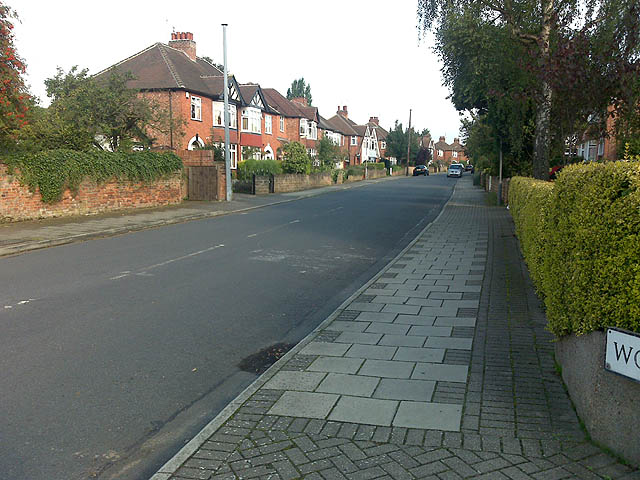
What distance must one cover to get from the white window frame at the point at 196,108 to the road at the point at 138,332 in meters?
25.4

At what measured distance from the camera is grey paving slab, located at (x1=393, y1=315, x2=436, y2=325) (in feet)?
22.2

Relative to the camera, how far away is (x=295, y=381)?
4852 millimetres

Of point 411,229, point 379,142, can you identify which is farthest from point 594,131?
point 379,142

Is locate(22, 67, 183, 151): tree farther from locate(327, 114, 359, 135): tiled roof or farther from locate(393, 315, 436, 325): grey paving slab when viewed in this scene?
locate(327, 114, 359, 135): tiled roof

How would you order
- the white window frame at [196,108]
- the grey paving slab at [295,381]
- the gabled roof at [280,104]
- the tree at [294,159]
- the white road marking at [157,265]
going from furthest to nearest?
the gabled roof at [280,104]
the tree at [294,159]
the white window frame at [196,108]
the white road marking at [157,265]
the grey paving slab at [295,381]

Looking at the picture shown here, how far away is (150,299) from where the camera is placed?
7.94 metres

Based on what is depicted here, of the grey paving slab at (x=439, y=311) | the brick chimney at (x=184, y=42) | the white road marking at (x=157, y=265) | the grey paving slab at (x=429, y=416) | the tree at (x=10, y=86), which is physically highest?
the brick chimney at (x=184, y=42)

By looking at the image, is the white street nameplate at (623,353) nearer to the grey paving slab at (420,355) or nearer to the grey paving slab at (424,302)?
the grey paving slab at (420,355)

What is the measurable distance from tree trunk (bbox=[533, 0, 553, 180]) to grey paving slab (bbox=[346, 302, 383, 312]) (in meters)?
10.1

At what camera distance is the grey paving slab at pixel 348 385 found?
180 inches

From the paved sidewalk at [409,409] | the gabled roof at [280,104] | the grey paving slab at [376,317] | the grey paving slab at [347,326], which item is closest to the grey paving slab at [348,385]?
the paved sidewalk at [409,409]

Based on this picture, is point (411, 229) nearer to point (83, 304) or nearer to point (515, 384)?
point (83, 304)

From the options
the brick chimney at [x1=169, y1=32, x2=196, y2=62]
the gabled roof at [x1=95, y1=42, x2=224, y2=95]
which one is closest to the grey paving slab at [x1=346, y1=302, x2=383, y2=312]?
the gabled roof at [x1=95, y1=42, x2=224, y2=95]

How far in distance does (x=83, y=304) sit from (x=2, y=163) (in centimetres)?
1156
